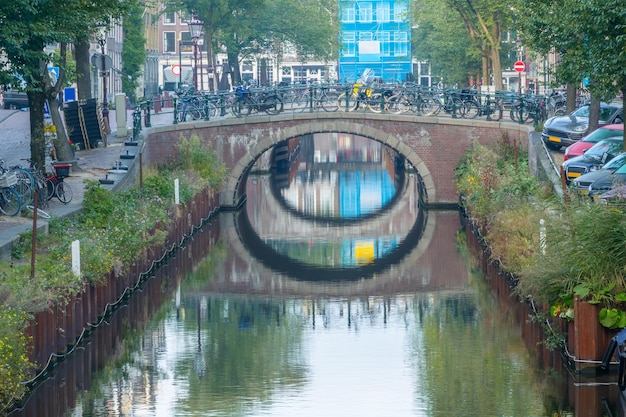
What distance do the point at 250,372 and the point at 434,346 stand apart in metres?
3.94

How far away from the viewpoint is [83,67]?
46031 millimetres

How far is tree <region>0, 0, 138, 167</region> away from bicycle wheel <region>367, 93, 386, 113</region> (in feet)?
53.0

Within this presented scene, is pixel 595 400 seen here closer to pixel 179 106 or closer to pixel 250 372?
pixel 250 372

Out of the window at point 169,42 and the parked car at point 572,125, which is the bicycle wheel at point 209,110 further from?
the window at point 169,42

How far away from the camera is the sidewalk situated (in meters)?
28.5

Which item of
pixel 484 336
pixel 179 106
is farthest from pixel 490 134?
pixel 484 336

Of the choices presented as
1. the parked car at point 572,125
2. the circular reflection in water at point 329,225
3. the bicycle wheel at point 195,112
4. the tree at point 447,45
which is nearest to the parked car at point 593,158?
the circular reflection in water at point 329,225

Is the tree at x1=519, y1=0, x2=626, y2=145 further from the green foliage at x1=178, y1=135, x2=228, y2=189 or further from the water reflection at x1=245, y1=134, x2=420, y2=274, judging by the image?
the green foliage at x1=178, y1=135, x2=228, y2=189

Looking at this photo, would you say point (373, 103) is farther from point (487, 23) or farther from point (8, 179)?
point (8, 179)

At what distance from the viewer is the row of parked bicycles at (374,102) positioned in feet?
161

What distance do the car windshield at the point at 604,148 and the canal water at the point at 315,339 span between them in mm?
4363

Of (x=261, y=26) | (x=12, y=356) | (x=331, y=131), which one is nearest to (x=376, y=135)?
(x=331, y=131)

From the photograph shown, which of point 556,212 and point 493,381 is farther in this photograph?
point 556,212

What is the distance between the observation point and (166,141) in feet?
156
